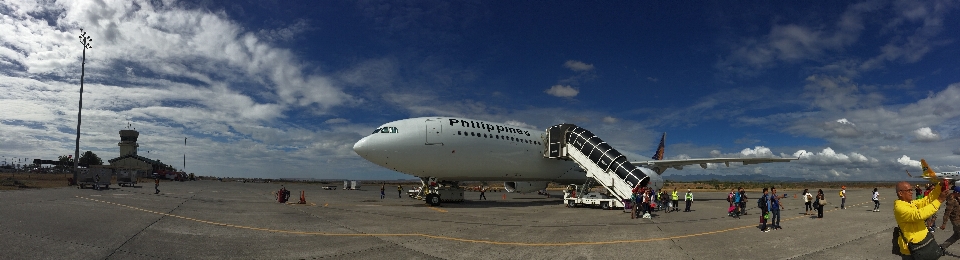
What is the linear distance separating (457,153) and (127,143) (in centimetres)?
14542

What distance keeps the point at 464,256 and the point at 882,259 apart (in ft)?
29.0

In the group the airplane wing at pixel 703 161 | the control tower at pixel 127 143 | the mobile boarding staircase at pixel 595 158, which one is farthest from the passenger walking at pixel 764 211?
the control tower at pixel 127 143

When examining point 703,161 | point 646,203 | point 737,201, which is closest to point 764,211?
point 646,203

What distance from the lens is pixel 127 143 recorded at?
127562 millimetres

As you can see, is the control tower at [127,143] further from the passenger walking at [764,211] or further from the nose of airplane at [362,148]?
the passenger walking at [764,211]

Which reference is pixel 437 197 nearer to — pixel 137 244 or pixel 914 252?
pixel 137 244

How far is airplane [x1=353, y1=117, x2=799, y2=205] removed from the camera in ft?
76.9

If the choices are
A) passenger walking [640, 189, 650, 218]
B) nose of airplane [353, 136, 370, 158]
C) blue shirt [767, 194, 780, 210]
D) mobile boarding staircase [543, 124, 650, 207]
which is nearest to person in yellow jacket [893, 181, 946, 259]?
blue shirt [767, 194, 780, 210]

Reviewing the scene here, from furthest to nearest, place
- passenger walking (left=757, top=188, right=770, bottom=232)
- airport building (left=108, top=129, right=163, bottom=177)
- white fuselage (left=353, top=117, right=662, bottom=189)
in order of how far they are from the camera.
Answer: airport building (left=108, top=129, right=163, bottom=177) < white fuselage (left=353, top=117, right=662, bottom=189) < passenger walking (left=757, top=188, right=770, bottom=232)

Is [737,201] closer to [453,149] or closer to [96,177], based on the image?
[453,149]

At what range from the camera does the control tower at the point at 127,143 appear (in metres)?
128

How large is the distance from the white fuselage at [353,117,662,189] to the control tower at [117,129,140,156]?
142 m

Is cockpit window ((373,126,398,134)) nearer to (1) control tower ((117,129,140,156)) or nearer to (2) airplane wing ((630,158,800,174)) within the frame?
→ (2) airplane wing ((630,158,800,174))

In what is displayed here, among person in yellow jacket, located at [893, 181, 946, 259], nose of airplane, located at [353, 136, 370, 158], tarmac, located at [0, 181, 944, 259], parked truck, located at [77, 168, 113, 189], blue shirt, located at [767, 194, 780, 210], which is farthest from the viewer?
parked truck, located at [77, 168, 113, 189]
